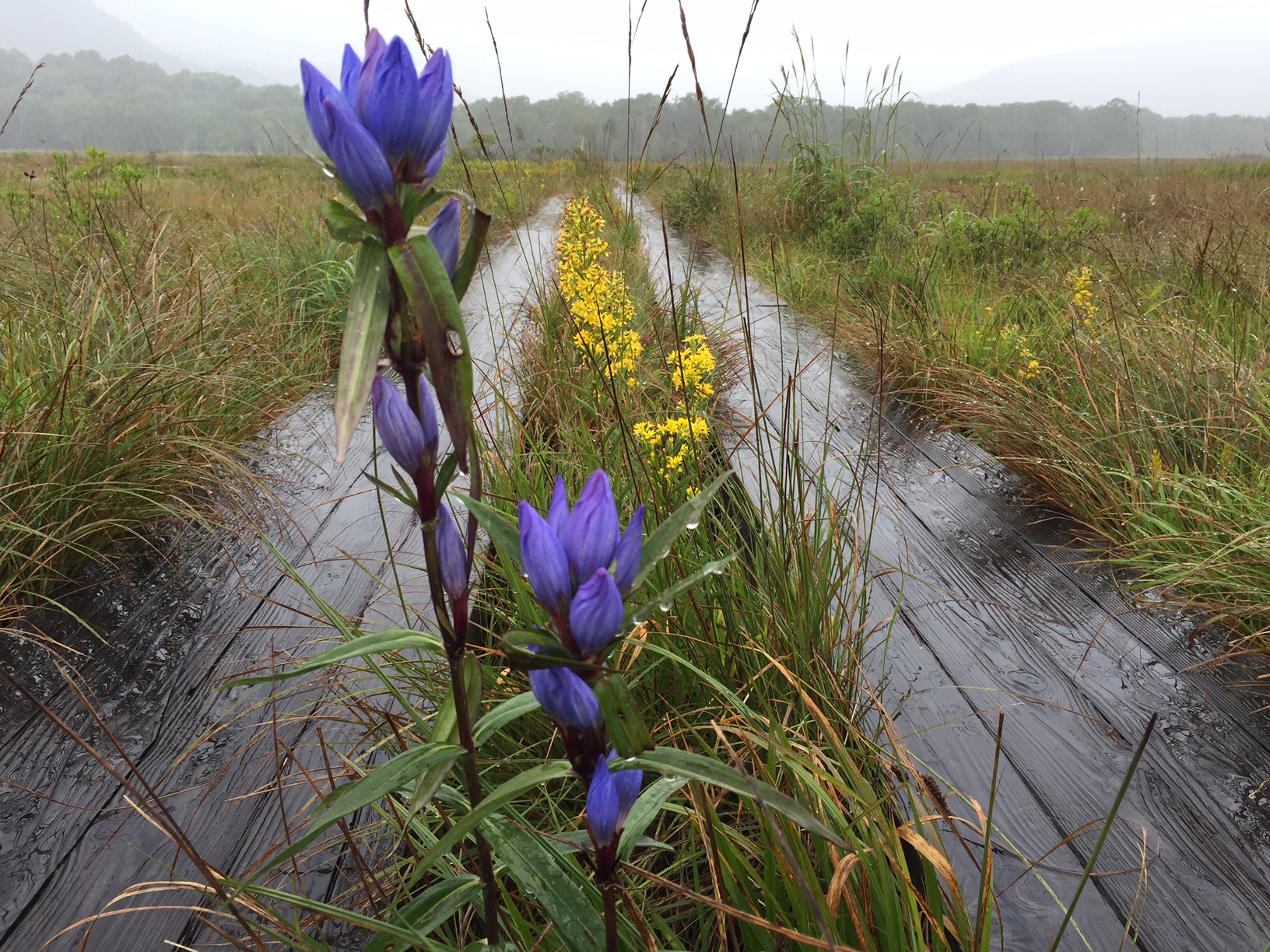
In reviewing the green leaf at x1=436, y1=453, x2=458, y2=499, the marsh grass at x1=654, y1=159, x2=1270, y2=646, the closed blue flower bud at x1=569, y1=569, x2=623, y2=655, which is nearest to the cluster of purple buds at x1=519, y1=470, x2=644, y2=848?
the closed blue flower bud at x1=569, y1=569, x2=623, y2=655

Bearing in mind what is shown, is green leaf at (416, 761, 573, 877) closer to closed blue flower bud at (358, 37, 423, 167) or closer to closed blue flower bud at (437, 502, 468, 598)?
closed blue flower bud at (437, 502, 468, 598)

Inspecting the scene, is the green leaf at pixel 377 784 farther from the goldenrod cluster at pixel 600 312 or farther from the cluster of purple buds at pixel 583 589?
the goldenrod cluster at pixel 600 312

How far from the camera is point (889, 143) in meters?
4.81

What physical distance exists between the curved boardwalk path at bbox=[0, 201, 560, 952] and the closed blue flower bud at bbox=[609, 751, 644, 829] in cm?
51

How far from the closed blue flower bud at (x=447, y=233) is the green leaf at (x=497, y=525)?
0.18 m

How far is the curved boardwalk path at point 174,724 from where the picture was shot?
99cm

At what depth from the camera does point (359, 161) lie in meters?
0.48

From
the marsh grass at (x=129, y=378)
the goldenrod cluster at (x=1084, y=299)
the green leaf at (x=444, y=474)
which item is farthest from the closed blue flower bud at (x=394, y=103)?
the goldenrod cluster at (x=1084, y=299)

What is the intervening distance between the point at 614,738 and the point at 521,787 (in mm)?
96

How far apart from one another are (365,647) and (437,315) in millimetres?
→ 273

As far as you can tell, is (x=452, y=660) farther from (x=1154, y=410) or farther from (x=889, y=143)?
(x=889, y=143)

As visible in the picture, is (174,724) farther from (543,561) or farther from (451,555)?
(543,561)

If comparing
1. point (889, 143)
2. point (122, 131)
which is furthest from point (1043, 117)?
point (122, 131)

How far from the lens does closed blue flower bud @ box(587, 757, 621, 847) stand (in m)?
0.53
